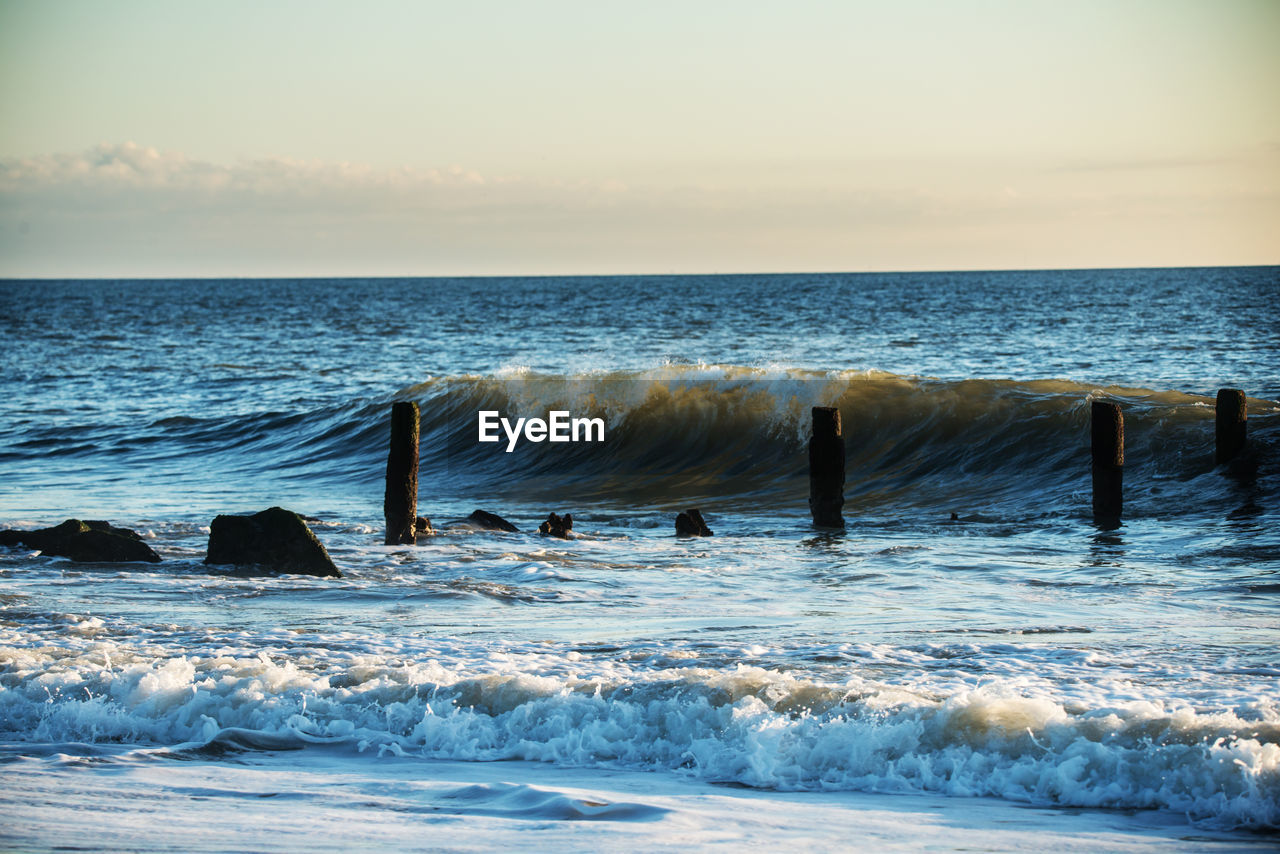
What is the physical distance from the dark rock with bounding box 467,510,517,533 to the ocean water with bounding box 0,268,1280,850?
0.34m

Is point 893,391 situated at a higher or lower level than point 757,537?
higher

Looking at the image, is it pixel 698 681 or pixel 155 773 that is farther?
pixel 698 681

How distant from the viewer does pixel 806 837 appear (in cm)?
512

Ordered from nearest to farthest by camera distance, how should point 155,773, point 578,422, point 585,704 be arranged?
point 155,773 → point 585,704 → point 578,422

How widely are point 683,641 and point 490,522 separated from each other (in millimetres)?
5813

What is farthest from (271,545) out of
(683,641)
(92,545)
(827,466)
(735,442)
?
(735,442)

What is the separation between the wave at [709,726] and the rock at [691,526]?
6043mm

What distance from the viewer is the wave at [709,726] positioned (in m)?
5.78

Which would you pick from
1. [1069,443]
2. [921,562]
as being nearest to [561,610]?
[921,562]

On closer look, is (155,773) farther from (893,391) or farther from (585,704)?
(893,391)

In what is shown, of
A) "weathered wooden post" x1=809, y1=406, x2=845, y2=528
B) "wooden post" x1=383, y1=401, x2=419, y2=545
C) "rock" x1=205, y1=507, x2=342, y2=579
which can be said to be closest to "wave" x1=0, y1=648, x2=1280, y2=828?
"rock" x1=205, y1=507, x2=342, y2=579

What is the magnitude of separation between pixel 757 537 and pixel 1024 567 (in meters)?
3.23

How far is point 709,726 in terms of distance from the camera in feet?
21.3

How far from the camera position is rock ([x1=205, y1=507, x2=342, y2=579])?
10.9m
